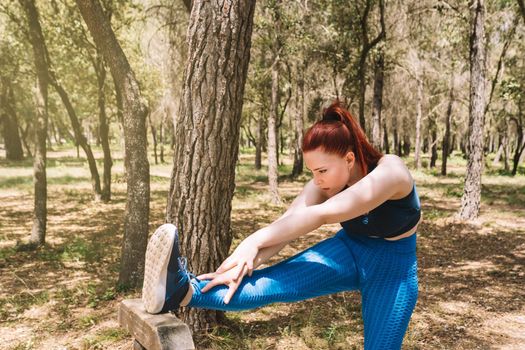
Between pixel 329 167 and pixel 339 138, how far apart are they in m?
0.16

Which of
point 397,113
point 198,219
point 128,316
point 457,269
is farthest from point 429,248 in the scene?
point 397,113

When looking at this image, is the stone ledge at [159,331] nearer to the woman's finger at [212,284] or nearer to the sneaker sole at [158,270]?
the sneaker sole at [158,270]

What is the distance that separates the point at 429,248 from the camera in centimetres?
880

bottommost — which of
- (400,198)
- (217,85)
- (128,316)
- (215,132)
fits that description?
(128,316)

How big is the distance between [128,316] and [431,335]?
154 inches

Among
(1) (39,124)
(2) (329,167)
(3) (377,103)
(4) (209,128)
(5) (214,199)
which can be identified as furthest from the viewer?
(3) (377,103)

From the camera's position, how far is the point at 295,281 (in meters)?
2.13

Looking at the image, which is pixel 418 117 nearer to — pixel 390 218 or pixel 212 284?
pixel 390 218

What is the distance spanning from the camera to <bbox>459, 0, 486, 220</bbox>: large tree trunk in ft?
34.8

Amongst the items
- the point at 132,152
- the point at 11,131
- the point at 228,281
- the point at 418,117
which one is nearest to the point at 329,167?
the point at 228,281

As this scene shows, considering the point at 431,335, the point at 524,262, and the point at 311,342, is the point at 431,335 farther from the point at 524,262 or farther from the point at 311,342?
the point at 524,262

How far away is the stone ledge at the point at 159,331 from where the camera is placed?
64.1 inches

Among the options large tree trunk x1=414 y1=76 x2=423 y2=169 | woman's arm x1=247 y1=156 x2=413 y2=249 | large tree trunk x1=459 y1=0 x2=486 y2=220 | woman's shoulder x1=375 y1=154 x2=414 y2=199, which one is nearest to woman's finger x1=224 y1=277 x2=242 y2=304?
woman's arm x1=247 y1=156 x2=413 y2=249

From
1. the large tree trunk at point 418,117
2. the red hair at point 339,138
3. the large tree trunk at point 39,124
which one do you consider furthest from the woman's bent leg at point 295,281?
the large tree trunk at point 418,117
